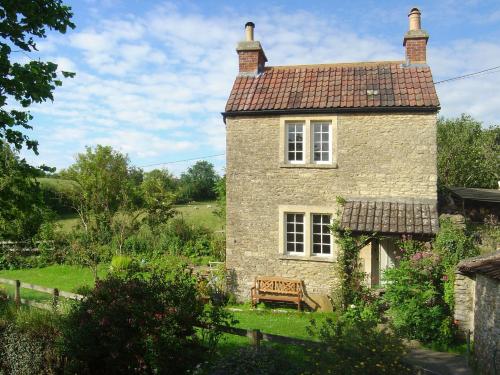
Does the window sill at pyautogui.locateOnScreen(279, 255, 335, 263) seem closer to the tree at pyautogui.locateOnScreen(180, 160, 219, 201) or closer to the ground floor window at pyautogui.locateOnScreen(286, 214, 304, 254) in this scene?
the ground floor window at pyautogui.locateOnScreen(286, 214, 304, 254)

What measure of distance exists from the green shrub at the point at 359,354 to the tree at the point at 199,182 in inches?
1389

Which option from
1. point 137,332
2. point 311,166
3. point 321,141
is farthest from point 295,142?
point 137,332

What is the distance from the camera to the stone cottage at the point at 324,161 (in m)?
13.1

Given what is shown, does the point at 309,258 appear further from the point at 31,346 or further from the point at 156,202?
the point at 156,202

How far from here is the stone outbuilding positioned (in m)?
7.73

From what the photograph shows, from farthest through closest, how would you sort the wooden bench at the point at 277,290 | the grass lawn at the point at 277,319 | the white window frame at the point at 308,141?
the white window frame at the point at 308,141
the wooden bench at the point at 277,290
the grass lawn at the point at 277,319

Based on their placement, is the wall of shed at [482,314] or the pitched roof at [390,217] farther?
the pitched roof at [390,217]

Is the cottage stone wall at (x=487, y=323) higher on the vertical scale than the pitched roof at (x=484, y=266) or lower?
lower

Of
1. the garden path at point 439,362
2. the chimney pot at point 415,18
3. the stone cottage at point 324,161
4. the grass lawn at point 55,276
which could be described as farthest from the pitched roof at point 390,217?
the grass lawn at point 55,276

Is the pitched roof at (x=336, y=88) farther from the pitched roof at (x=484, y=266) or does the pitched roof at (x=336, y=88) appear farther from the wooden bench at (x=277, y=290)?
the wooden bench at (x=277, y=290)

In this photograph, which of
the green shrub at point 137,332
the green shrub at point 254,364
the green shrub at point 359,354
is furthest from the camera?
the green shrub at point 137,332

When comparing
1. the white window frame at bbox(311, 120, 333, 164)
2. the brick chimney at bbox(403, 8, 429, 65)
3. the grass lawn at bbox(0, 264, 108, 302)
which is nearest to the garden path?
the white window frame at bbox(311, 120, 333, 164)

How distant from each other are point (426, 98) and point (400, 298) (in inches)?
249

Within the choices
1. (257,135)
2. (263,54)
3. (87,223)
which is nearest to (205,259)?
(87,223)
